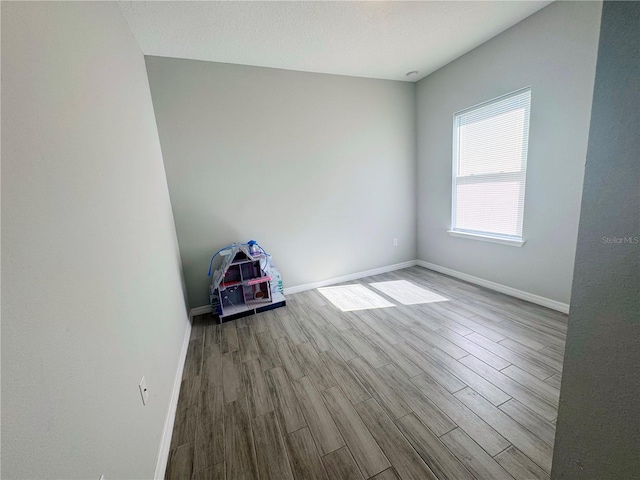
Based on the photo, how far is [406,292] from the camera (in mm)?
3105

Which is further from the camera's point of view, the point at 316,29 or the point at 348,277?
the point at 348,277

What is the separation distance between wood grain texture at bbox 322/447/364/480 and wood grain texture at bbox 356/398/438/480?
0.56ft

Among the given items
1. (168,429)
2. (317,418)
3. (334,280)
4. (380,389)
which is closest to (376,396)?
(380,389)

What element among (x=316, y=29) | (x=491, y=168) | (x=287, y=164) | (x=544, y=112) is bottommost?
(x=491, y=168)

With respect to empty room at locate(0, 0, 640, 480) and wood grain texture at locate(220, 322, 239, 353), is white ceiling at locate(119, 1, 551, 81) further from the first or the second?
wood grain texture at locate(220, 322, 239, 353)

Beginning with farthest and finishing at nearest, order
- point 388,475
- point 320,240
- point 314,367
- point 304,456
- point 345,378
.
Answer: point 320,240 → point 314,367 → point 345,378 → point 304,456 → point 388,475

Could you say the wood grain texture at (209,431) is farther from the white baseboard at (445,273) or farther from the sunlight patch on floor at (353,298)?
the sunlight patch on floor at (353,298)

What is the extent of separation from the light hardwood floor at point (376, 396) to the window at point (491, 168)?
0.92m

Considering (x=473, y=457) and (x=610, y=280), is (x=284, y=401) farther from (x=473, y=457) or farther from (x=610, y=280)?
(x=610, y=280)

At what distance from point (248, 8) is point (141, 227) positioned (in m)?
1.76

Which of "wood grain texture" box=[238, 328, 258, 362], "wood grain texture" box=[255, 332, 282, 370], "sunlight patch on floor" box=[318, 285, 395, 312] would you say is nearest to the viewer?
"wood grain texture" box=[255, 332, 282, 370]

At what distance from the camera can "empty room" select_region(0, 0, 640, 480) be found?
0.59 meters

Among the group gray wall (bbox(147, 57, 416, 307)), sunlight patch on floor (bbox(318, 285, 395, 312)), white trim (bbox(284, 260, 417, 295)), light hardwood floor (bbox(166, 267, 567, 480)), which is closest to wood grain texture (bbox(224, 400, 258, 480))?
light hardwood floor (bbox(166, 267, 567, 480))

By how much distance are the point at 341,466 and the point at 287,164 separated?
2.75 metres
